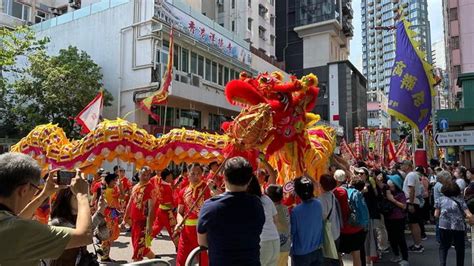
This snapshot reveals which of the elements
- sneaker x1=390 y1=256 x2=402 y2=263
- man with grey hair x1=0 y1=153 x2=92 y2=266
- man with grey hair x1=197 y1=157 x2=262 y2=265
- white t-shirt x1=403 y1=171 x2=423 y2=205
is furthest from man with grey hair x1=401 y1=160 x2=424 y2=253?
man with grey hair x1=0 y1=153 x2=92 y2=266

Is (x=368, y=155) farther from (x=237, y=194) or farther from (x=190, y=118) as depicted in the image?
(x=237, y=194)

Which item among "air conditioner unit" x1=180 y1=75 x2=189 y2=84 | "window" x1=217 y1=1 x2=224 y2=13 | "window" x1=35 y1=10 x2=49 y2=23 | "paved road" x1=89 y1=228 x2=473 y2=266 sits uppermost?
"window" x1=217 y1=1 x2=224 y2=13

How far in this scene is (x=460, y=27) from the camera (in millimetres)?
25844

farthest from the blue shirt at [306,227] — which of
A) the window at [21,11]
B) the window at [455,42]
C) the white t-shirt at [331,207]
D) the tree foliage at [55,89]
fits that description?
the window at [455,42]

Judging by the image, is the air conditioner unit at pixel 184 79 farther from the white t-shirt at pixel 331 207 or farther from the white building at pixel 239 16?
the white t-shirt at pixel 331 207

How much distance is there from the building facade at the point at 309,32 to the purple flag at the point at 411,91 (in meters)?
31.3

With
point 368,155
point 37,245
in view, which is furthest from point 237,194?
point 368,155

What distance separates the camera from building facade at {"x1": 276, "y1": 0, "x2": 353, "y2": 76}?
4053cm

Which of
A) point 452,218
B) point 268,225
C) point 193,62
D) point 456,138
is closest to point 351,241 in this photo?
point 452,218

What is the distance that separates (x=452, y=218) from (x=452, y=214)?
0.16 ft

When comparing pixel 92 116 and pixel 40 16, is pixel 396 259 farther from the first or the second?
pixel 40 16

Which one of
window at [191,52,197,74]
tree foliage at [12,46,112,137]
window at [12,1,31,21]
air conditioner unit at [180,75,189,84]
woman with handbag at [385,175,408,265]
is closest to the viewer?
woman with handbag at [385,175,408,265]

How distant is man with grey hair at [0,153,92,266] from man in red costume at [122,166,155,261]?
418cm

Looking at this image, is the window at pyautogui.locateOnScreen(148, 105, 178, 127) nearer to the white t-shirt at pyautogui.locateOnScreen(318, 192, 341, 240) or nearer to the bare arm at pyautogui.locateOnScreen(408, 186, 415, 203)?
the bare arm at pyautogui.locateOnScreen(408, 186, 415, 203)
